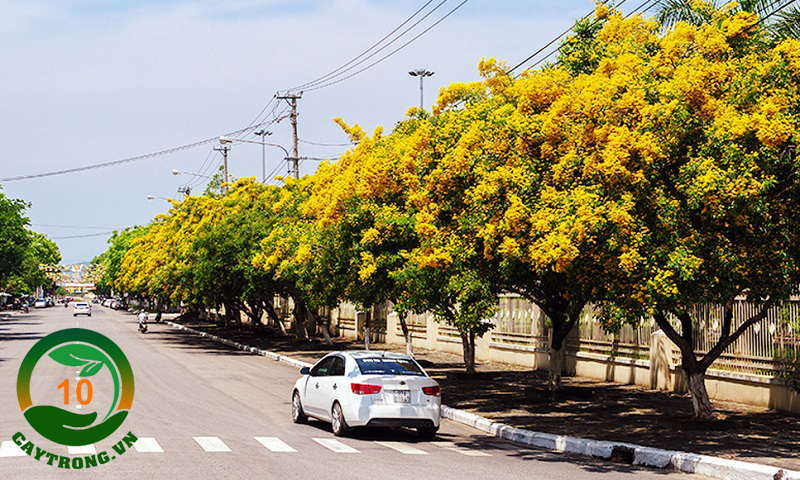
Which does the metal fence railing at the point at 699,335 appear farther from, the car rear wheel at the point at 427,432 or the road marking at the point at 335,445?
the road marking at the point at 335,445

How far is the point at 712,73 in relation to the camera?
14.6m

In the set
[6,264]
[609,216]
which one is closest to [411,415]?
[609,216]

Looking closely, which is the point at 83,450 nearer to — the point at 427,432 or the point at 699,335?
the point at 427,432

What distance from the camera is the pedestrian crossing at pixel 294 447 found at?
13.3 m

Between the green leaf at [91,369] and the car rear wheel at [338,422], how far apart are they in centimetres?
1286

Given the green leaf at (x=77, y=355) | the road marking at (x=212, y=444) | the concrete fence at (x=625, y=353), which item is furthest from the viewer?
the green leaf at (x=77, y=355)

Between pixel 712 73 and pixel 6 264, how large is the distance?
239ft

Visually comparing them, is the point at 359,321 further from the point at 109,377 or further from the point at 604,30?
the point at 604,30

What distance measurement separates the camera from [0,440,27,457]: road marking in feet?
41.9

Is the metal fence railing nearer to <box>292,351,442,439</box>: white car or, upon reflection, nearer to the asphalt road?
the asphalt road

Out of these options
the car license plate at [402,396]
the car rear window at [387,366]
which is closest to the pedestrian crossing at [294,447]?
the car license plate at [402,396]

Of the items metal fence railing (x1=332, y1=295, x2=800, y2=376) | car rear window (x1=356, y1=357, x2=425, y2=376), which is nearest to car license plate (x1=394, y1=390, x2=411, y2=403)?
car rear window (x1=356, y1=357, x2=425, y2=376)

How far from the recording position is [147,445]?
13938mm

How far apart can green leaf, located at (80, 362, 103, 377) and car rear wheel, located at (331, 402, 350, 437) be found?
12855 millimetres
